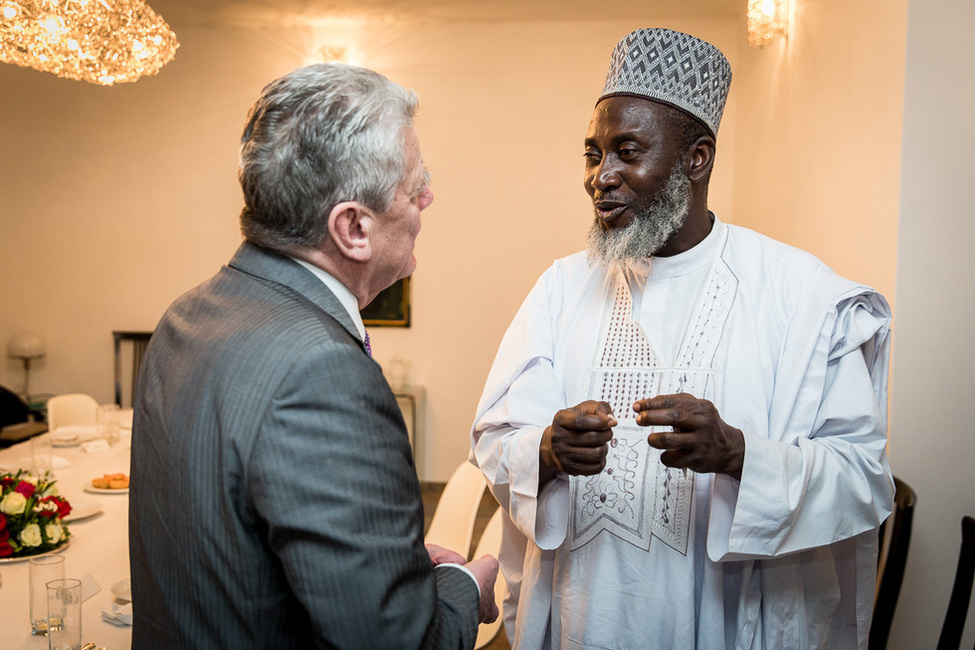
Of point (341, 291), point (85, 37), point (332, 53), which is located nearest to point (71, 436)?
point (85, 37)

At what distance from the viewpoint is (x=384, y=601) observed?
2.88ft

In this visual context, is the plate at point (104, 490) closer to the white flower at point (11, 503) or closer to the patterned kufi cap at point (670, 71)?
the white flower at point (11, 503)

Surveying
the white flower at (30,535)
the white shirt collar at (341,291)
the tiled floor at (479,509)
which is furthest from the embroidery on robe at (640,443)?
the tiled floor at (479,509)

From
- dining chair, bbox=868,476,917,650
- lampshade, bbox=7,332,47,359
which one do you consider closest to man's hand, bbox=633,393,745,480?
dining chair, bbox=868,476,917,650

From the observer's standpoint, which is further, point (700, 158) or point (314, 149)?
point (700, 158)

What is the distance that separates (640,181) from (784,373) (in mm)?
494

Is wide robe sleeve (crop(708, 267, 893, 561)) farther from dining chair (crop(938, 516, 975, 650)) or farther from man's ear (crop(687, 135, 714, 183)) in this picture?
dining chair (crop(938, 516, 975, 650))

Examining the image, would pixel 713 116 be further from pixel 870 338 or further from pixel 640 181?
pixel 870 338

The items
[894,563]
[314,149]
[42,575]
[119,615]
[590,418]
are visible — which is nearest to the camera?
[314,149]

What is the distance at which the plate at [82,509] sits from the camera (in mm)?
2709

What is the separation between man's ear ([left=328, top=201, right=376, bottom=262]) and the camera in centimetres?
104

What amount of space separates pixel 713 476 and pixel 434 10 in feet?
17.7

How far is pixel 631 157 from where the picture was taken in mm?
1626

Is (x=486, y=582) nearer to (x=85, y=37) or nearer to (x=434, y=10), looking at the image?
(x=85, y=37)
